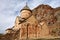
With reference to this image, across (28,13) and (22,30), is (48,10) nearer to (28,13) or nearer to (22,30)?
(28,13)

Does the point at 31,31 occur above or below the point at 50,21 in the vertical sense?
below

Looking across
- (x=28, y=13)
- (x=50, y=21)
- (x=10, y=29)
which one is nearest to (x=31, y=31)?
(x=28, y=13)

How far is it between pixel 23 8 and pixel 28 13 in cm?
178

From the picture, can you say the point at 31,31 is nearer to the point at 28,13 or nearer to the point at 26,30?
the point at 26,30

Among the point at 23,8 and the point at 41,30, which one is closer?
the point at 41,30

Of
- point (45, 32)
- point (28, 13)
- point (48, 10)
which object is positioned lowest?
point (45, 32)

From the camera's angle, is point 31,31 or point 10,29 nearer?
point 31,31

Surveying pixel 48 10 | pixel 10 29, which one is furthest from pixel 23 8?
pixel 48 10

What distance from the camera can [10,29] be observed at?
38500 millimetres

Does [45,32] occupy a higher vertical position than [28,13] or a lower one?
lower

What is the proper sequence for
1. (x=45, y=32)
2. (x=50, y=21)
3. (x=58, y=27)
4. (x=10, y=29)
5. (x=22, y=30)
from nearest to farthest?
(x=22, y=30) → (x=45, y=32) → (x=10, y=29) → (x=58, y=27) → (x=50, y=21)

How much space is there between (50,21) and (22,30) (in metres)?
26.6

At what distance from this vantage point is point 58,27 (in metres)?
43.0

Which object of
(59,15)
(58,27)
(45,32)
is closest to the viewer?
(45,32)
